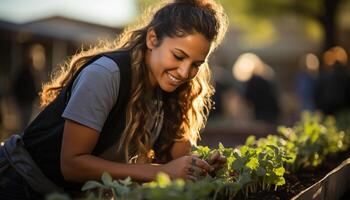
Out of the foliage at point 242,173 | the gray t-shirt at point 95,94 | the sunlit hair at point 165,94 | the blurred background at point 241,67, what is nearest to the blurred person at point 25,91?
the blurred background at point 241,67

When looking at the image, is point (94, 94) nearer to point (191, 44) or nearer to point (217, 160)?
point (191, 44)

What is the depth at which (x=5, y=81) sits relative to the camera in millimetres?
22297

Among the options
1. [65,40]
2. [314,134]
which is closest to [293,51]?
[65,40]

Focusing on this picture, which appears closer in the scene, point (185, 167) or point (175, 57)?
point (185, 167)

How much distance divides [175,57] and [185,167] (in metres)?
0.52

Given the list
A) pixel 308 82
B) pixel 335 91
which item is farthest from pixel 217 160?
pixel 308 82

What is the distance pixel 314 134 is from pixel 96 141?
2.38 metres

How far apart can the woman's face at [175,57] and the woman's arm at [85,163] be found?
17.7 inches

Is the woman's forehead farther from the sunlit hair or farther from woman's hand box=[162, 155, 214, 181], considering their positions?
woman's hand box=[162, 155, 214, 181]

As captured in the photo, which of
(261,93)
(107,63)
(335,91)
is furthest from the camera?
(261,93)

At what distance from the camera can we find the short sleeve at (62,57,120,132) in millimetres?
2939

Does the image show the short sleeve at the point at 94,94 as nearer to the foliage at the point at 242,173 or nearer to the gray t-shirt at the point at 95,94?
the gray t-shirt at the point at 95,94

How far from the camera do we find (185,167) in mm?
3059

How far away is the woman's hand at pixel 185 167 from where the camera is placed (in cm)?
305
